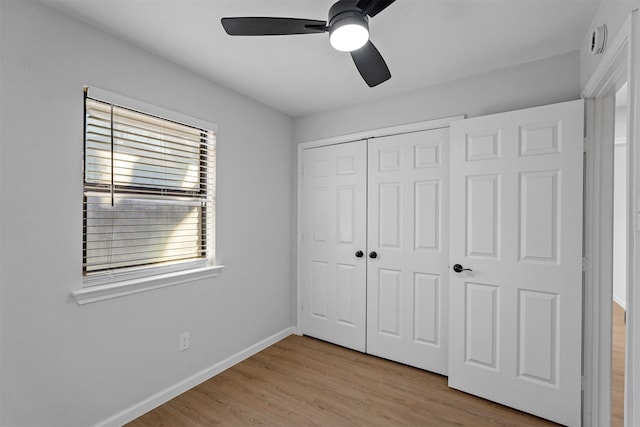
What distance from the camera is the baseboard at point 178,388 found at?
194 cm

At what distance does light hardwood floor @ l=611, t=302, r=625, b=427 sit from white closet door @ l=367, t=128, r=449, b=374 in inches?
42.1

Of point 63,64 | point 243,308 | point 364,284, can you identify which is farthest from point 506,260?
point 63,64

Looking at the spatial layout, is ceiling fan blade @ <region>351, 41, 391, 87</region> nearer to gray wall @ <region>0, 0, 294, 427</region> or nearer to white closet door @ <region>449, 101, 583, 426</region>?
white closet door @ <region>449, 101, 583, 426</region>

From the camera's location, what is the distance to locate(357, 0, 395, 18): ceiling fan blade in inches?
48.7

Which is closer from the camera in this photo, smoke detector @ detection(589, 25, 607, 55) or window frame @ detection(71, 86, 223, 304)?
smoke detector @ detection(589, 25, 607, 55)

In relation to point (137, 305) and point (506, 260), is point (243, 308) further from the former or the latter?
point (506, 260)

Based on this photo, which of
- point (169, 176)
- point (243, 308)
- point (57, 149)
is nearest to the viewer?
point (57, 149)

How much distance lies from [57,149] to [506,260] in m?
2.91

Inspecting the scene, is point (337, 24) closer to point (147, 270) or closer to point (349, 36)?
point (349, 36)

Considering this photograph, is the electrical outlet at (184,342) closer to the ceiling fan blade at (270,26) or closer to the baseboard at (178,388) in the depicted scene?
the baseboard at (178,388)

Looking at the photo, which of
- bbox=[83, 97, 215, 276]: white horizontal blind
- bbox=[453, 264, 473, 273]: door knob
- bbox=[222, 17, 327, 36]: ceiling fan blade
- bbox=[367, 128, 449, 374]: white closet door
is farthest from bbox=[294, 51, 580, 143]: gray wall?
bbox=[222, 17, 327, 36]: ceiling fan blade

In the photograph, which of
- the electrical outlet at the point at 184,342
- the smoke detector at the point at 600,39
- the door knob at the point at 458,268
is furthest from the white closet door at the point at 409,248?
the electrical outlet at the point at 184,342

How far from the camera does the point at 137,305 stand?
6.76 ft

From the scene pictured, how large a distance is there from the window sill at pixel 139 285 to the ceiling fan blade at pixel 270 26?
64.9 inches
